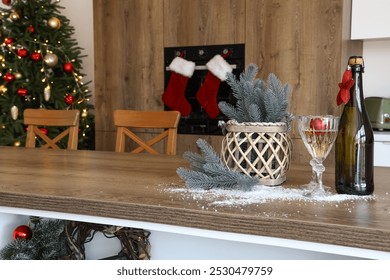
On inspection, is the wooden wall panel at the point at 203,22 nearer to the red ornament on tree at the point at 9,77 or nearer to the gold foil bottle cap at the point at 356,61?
the red ornament on tree at the point at 9,77

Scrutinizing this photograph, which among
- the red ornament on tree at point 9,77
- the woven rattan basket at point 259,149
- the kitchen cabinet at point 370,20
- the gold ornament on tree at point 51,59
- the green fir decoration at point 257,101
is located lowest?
the woven rattan basket at point 259,149

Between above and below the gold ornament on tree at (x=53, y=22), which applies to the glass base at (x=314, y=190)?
below

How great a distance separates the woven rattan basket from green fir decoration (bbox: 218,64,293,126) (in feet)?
0.08

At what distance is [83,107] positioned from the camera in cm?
396

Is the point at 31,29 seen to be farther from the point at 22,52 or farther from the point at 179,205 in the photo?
the point at 179,205

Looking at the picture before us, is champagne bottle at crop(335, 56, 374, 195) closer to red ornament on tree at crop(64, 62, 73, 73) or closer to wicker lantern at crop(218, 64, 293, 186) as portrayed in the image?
wicker lantern at crop(218, 64, 293, 186)

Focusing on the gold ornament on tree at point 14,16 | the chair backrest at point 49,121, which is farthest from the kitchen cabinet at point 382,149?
the gold ornament on tree at point 14,16

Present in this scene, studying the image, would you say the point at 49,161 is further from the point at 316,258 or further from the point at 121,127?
the point at 316,258

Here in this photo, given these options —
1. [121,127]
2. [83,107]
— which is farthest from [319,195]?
[83,107]

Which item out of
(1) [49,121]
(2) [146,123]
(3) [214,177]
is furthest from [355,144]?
(1) [49,121]

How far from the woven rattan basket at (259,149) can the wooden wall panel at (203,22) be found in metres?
2.17

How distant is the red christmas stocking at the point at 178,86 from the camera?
3279 millimetres

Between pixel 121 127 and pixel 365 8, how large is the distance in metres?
1.70

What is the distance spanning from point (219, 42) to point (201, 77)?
291 mm
